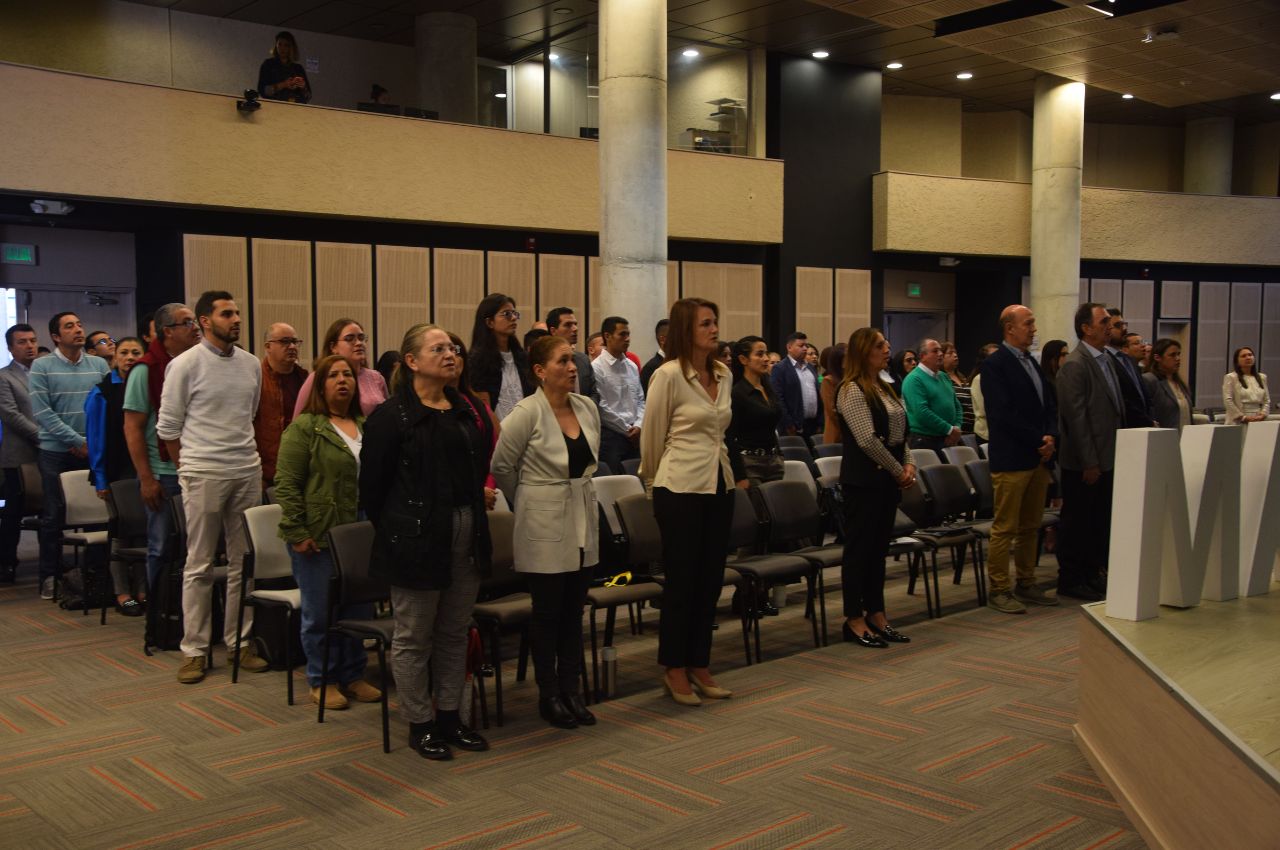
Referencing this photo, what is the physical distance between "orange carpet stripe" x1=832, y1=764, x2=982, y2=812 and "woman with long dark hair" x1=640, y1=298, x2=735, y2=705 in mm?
898

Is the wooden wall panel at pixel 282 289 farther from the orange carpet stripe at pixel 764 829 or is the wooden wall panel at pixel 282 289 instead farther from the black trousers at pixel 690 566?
the orange carpet stripe at pixel 764 829

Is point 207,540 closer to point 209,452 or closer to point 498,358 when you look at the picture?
point 209,452

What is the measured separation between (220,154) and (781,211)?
6824 mm

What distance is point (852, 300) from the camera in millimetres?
14969

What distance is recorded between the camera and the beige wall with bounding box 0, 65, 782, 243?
29.4ft

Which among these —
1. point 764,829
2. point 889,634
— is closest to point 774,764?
point 764,829

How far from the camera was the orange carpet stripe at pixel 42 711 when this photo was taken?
14.4 ft

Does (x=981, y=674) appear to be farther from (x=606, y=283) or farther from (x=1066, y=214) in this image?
(x=1066, y=214)

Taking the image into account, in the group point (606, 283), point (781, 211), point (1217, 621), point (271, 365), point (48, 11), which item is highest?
point (48, 11)

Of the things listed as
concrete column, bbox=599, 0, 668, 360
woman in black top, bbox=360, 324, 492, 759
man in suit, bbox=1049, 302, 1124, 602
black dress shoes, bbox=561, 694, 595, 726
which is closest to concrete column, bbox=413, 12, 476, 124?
concrete column, bbox=599, 0, 668, 360

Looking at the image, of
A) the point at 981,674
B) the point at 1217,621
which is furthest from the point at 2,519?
the point at 1217,621

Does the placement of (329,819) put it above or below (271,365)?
below

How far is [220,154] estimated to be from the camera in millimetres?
9812

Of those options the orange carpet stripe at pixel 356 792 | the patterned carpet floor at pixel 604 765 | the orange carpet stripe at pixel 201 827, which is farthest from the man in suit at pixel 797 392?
the orange carpet stripe at pixel 201 827
